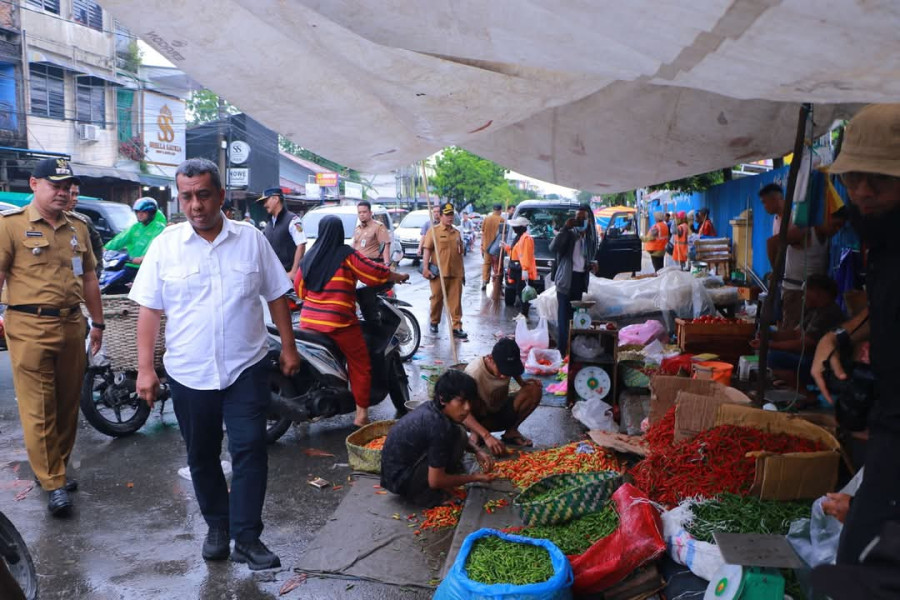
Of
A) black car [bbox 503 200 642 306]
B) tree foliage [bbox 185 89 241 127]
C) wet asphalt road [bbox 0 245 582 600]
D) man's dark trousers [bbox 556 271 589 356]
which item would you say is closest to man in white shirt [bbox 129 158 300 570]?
wet asphalt road [bbox 0 245 582 600]

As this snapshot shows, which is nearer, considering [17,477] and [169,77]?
[17,477]

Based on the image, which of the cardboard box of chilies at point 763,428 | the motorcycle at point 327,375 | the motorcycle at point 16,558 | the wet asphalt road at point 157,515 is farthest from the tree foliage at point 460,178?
the motorcycle at point 16,558

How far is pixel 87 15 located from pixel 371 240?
22.6 metres

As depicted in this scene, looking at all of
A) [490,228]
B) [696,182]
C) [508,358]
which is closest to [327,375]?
[508,358]

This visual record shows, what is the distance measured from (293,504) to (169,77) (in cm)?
3350

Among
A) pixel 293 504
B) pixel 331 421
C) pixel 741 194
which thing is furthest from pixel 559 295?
pixel 741 194

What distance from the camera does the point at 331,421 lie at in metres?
6.78

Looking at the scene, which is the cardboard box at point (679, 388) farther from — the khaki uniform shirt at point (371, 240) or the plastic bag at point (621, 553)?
the khaki uniform shirt at point (371, 240)

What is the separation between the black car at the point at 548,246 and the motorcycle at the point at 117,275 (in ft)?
26.6

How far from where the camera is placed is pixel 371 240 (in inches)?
432

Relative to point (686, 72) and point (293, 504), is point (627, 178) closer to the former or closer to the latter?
point (686, 72)

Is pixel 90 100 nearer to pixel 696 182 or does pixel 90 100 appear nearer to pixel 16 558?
pixel 696 182

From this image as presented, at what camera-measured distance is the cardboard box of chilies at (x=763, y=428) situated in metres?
3.70

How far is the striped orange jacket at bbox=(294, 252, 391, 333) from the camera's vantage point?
20.2 ft
